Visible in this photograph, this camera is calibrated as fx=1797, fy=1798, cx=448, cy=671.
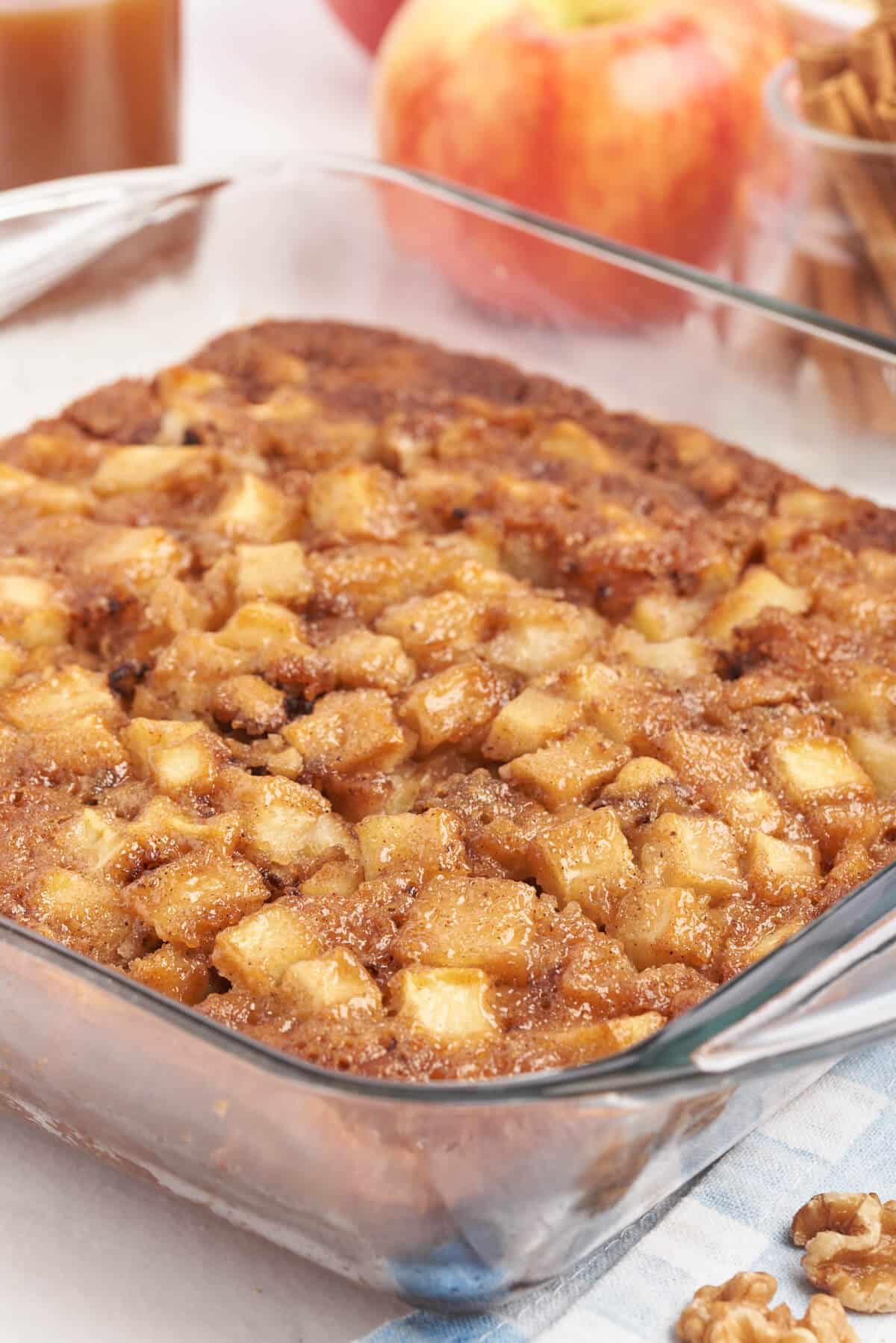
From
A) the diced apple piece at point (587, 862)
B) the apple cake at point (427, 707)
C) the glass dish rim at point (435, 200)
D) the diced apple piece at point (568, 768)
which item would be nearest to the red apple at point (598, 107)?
the glass dish rim at point (435, 200)

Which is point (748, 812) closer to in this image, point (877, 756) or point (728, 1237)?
point (877, 756)

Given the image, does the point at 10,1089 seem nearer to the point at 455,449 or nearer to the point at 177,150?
the point at 455,449

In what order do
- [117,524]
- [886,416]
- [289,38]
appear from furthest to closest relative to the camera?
[289,38] → [886,416] → [117,524]

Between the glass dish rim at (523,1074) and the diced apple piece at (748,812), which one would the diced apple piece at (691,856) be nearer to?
the diced apple piece at (748,812)

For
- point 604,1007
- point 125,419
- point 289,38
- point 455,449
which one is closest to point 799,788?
point 604,1007

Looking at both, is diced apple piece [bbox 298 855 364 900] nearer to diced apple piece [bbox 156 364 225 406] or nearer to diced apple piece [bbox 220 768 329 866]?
diced apple piece [bbox 220 768 329 866]

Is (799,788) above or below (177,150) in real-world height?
below

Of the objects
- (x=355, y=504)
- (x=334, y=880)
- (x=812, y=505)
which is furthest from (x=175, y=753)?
(x=812, y=505)
